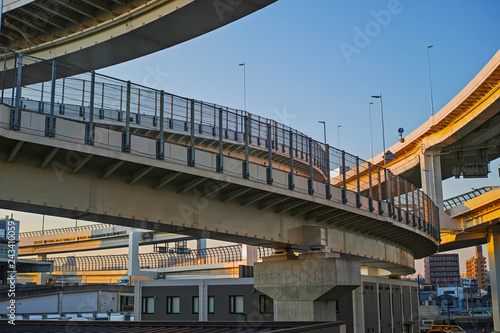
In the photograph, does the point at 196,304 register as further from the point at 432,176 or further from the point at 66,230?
the point at 66,230

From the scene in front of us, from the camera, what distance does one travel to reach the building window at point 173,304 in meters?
50.8

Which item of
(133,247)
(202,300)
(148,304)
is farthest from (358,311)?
(133,247)

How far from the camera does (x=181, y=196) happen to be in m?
22.1

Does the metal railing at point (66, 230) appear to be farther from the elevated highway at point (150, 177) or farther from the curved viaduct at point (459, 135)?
the elevated highway at point (150, 177)

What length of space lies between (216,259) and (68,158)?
270 ft

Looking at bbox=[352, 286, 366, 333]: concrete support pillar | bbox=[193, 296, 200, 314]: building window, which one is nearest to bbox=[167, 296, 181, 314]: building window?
bbox=[193, 296, 200, 314]: building window

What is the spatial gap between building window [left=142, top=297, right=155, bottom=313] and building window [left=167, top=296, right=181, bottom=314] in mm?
1835

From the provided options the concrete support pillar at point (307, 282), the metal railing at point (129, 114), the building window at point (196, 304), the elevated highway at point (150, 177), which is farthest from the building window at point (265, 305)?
the concrete support pillar at point (307, 282)

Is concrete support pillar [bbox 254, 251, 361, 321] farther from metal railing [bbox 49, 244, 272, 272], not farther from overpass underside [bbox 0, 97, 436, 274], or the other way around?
metal railing [bbox 49, 244, 272, 272]

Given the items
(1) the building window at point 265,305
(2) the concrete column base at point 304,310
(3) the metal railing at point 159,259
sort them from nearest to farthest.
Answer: (2) the concrete column base at point 304,310 → (1) the building window at point 265,305 → (3) the metal railing at point 159,259

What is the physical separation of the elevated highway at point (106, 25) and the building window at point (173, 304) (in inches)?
1041

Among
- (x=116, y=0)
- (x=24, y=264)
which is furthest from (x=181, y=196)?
(x=24, y=264)

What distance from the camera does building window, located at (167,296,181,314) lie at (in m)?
50.8

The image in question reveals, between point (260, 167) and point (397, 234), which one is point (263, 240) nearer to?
point (260, 167)
